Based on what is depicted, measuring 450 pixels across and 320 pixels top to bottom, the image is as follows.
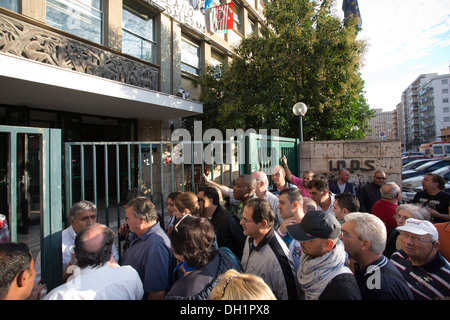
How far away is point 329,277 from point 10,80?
Answer: 567cm

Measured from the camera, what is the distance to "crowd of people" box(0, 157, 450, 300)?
62.0 inches

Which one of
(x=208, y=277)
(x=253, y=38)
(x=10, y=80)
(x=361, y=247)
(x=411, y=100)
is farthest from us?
(x=411, y=100)

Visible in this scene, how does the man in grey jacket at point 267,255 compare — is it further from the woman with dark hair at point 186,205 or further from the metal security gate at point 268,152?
the metal security gate at point 268,152

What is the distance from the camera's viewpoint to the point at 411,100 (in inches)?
3556

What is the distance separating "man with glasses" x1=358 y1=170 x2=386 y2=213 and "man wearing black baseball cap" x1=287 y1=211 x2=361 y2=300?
3.39 m

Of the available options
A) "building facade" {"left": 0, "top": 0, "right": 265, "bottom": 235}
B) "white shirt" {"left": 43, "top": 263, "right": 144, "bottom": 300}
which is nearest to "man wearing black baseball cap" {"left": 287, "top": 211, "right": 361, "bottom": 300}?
"white shirt" {"left": 43, "top": 263, "right": 144, "bottom": 300}

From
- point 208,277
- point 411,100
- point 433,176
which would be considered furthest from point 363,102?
point 411,100

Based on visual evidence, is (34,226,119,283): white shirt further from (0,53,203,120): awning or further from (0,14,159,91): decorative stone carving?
(0,14,159,91): decorative stone carving

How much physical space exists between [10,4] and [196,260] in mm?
6800

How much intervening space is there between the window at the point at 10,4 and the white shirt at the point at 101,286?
6264 millimetres

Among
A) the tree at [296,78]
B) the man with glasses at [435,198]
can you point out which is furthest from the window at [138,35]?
the man with glasses at [435,198]

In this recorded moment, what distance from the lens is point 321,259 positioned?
6.07 ft

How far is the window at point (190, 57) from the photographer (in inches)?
411
